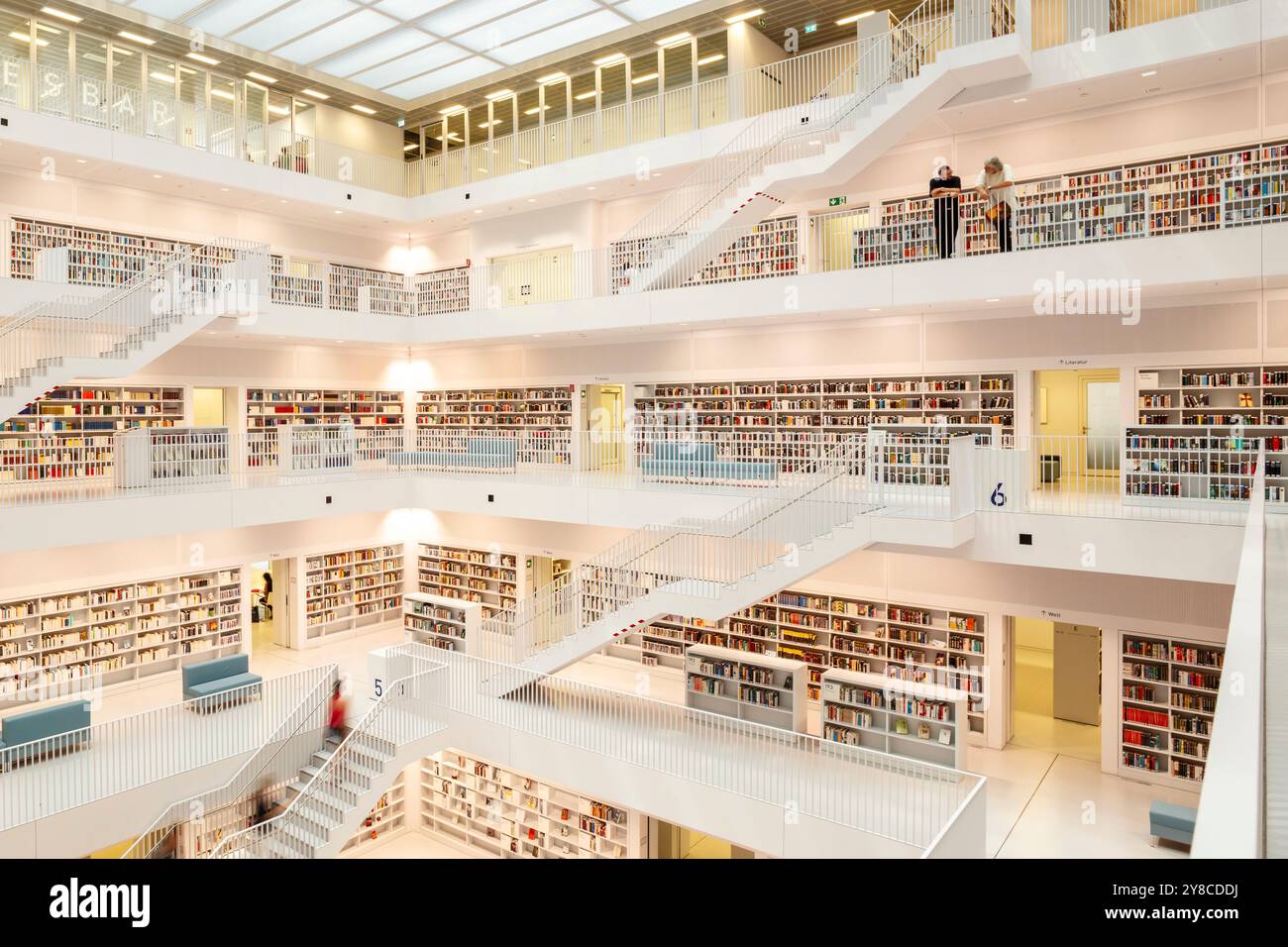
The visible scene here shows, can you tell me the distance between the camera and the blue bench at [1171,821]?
881cm

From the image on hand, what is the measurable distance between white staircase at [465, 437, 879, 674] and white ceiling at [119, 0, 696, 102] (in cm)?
926

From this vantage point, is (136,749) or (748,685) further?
(748,685)

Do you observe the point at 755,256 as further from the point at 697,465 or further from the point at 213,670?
the point at 213,670

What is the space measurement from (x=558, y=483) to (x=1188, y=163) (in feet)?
32.4

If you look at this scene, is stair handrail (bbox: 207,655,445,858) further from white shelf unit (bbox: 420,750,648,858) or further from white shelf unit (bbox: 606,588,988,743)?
white shelf unit (bbox: 606,588,988,743)

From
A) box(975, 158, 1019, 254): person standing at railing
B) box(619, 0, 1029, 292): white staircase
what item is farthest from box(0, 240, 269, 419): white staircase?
box(975, 158, 1019, 254): person standing at railing

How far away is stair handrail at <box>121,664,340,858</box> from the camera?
10609 mm

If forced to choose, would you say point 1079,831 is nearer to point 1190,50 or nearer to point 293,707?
point 1190,50

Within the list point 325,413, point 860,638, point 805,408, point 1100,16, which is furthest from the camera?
point 325,413

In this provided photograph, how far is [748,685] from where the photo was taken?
1213cm

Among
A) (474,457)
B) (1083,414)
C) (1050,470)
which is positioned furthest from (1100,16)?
(474,457)

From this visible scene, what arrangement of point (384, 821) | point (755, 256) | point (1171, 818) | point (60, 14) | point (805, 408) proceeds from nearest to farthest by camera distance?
point (1171, 818)
point (384, 821)
point (60, 14)
point (805, 408)
point (755, 256)

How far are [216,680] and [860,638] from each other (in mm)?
9984
